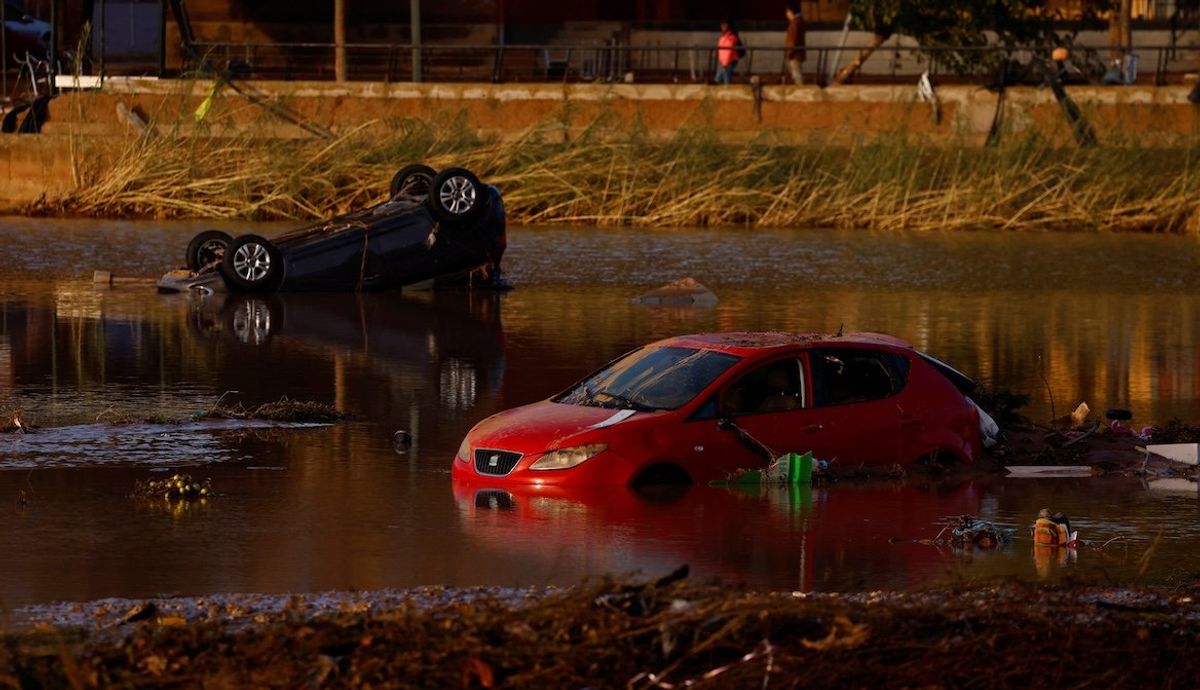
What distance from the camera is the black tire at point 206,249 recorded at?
26.8 metres

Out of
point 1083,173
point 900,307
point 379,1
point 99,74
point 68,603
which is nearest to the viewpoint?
point 68,603

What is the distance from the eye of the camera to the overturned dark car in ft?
86.3

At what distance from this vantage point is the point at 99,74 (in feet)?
141

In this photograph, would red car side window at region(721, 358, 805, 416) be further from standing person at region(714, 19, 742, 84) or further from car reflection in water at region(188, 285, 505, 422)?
standing person at region(714, 19, 742, 84)

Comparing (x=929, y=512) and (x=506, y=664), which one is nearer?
(x=506, y=664)

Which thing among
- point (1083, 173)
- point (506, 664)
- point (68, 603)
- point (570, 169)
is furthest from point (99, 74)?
point (506, 664)

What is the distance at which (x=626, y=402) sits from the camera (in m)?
14.7

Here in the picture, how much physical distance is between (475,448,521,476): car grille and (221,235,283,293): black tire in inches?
491

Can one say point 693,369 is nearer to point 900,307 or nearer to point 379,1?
point 900,307

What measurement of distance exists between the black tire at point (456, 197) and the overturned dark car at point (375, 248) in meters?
0.01

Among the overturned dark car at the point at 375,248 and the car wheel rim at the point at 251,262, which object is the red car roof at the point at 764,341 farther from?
the car wheel rim at the point at 251,262

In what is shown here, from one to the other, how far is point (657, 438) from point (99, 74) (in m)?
31.0

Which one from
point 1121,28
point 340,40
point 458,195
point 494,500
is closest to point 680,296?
point 458,195

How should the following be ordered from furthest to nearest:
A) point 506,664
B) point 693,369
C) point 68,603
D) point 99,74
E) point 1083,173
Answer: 1. point 99,74
2. point 1083,173
3. point 693,369
4. point 68,603
5. point 506,664
